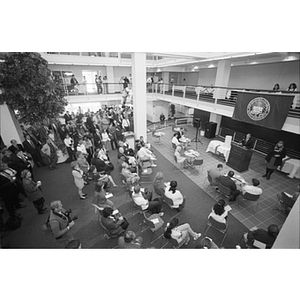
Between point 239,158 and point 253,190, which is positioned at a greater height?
point 253,190

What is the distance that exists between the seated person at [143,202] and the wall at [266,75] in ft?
33.3

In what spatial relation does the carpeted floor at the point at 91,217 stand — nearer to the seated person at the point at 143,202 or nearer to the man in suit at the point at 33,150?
the seated person at the point at 143,202

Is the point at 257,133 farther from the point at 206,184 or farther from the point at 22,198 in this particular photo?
the point at 22,198

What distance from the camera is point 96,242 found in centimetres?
389

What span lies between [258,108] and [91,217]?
7.45 metres

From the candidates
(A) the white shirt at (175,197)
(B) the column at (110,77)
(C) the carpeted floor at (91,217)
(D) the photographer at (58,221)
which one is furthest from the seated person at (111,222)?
(B) the column at (110,77)

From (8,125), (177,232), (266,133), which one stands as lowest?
(177,232)

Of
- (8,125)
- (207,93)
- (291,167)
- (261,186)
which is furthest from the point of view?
(207,93)

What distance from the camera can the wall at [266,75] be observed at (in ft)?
28.1

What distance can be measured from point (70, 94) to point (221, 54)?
1075 centimetres

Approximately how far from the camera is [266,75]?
9.68m

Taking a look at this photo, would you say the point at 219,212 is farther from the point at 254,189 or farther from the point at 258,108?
the point at 258,108

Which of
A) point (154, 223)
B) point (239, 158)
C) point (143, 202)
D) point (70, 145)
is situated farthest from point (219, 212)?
point (70, 145)

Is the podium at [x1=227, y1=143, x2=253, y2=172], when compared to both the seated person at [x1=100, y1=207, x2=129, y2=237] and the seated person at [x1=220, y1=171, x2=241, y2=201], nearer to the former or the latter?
the seated person at [x1=220, y1=171, x2=241, y2=201]
